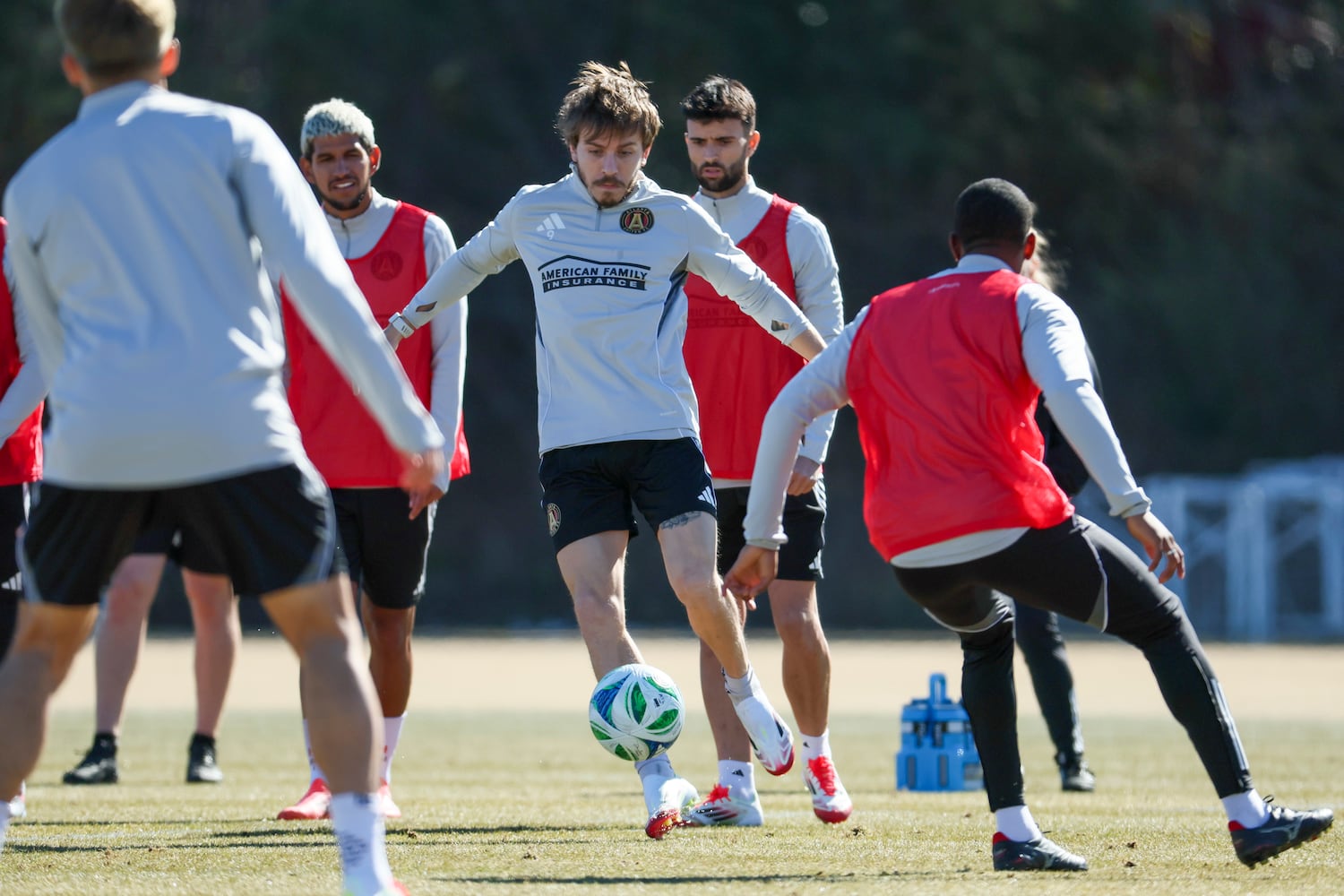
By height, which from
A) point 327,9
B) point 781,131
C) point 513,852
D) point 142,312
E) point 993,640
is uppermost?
point 327,9

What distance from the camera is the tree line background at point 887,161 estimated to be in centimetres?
3316

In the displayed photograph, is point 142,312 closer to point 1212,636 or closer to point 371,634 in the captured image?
point 371,634

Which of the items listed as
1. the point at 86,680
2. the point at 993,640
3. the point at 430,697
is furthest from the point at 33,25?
the point at 993,640

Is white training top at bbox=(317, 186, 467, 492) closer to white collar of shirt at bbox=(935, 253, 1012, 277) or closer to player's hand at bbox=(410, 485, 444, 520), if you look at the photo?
player's hand at bbox=(410, 485, 444, 520)

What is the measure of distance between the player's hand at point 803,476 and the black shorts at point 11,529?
8.38 ft

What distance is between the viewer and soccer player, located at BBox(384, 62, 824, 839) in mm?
6586

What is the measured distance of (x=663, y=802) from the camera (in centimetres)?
646

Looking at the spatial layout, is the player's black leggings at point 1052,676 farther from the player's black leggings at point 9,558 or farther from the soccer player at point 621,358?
the player's black leggings at point 9,558

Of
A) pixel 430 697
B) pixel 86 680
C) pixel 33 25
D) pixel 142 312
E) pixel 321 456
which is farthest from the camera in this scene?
pixel 33 25

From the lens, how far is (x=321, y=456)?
7.27 metres

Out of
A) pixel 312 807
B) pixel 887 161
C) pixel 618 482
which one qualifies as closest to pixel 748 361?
pixel 618 482

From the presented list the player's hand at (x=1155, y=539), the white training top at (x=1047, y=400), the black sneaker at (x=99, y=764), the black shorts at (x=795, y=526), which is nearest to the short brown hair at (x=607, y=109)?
the white training top at (x=1047, y=400)

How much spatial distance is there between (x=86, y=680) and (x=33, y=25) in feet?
53.3

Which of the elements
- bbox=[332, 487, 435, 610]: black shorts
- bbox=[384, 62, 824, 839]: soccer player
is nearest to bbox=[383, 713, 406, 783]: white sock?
bbox=[332, 487, 435, 610]: black shorts
